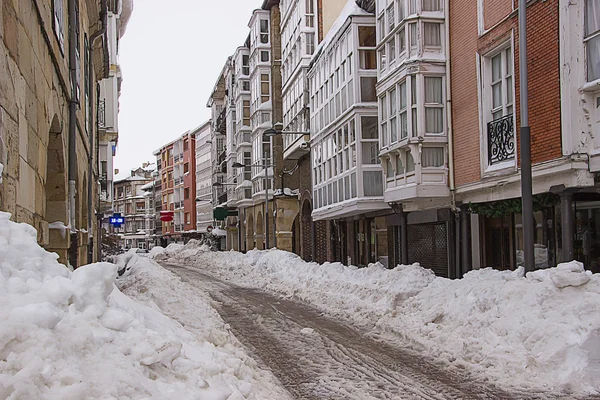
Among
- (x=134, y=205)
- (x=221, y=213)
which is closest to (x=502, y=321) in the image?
(x=221, y=213)

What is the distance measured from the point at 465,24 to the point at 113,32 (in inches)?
765

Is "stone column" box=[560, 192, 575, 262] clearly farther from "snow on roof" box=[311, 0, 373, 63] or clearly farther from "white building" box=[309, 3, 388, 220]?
"snow on roof" box=[311, 0, 373, 63]

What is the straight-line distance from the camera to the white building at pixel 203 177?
82375mm

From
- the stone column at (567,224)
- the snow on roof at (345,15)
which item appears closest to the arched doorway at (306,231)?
the snow on roof at (345,15)

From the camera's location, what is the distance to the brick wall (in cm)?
1269

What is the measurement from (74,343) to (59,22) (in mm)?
7286

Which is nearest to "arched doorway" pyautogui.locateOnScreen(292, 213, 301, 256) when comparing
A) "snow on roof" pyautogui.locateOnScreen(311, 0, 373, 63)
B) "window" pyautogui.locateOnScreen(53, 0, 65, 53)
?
"snow on roof" pyautogui.locateOnScreen(311, 0, 373, 63)

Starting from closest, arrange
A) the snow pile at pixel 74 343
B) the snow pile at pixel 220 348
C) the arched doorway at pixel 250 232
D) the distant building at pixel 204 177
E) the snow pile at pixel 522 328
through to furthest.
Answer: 1. the snow pile at pixel 74 343
2. the snow pile at pixel 220 348
3. the snow pile at pixel 522 328
4. the arched doorway at pixel 250 232
5. the distant building at pixel 204 177

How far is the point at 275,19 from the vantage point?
150 feet

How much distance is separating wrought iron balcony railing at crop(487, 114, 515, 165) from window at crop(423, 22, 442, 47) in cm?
368

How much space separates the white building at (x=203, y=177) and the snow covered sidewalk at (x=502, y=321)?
67.4m

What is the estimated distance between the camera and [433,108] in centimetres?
1809

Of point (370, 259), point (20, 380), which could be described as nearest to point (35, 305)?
point (20, 380)

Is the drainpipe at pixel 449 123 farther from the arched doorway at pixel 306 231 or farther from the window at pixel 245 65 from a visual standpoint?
the window at pixel 245 65
